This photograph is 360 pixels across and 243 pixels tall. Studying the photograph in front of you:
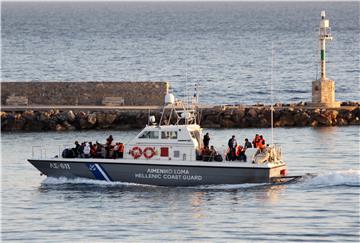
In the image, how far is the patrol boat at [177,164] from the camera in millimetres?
47688

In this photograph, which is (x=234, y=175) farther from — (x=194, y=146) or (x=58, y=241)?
(x=58, y=241)

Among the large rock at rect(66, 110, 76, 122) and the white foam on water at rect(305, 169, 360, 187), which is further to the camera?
the large rock at rect(66, 110, 76, 122)

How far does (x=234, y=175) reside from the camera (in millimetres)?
47656

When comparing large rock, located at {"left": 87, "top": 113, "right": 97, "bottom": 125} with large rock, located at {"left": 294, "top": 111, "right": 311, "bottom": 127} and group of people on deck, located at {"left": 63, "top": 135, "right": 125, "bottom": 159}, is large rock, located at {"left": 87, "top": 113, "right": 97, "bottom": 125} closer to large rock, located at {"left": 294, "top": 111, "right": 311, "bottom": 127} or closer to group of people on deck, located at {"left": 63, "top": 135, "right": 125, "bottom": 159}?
large rock, located at {"left": 294, "top": 111, "right": 311, "bottom": 127}

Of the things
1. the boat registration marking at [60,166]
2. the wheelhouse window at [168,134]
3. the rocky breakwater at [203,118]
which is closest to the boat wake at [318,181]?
the boat registration marking at [60,166]

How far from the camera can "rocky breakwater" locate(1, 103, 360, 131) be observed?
2606 inches

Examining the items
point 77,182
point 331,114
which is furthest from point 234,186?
point 331,114

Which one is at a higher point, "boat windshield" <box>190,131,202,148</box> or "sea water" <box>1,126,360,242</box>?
Result: "boat windshield" <box>190,131,202,148</box>

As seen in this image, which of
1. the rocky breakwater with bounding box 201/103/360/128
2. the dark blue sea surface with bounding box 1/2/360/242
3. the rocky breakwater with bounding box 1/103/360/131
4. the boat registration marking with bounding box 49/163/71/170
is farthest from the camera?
the rocky breakwater with bounding box 1/103/360/131

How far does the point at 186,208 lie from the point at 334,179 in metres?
6.41

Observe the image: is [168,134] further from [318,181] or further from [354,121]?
[354,121]

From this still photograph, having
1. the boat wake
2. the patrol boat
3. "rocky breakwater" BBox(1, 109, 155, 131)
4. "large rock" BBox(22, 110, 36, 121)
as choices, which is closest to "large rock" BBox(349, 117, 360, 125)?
"rocky breakwater" BBox(1, 109, 155, 131)

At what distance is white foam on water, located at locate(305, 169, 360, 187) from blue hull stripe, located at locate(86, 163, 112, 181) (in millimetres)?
6917

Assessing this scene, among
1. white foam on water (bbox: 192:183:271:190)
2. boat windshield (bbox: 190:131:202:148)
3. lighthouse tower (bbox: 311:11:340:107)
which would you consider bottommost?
white foam on water (bbox: 192:183:271:190)
